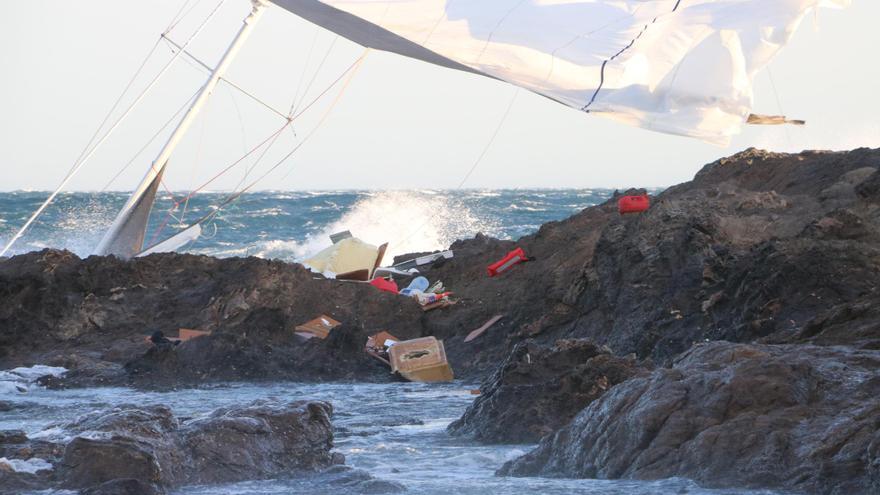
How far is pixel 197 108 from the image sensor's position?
1741 centimetres

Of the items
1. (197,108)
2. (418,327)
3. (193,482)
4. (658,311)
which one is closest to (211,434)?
(193,482)

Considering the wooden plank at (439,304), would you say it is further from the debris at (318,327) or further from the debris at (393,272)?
the debris at (393,272)

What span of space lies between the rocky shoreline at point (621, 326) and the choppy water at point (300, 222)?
577 cm

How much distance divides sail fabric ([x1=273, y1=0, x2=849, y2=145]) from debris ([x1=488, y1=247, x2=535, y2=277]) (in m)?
2.72

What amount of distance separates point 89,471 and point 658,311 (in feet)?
17.7

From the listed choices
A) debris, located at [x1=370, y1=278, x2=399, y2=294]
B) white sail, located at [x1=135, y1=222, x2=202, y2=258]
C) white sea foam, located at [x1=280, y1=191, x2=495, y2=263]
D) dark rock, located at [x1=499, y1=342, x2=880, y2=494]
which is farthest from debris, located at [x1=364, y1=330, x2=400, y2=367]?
white sea foam, located at [x1=280, y1=191, x2=495, y2=263]

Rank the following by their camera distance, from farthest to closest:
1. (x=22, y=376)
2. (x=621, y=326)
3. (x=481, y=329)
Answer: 1. (x=481, y=329)
2. (x=22, y=376)
3. (x=621, y=326)

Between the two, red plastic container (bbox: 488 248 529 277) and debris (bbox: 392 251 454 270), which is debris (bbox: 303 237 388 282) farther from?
red plastic container (bbox: 488 248 529 277)

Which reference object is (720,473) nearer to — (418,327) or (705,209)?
(705,209)

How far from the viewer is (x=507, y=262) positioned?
1345cm

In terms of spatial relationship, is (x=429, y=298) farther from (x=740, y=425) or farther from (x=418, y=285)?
(x=740, y=425)

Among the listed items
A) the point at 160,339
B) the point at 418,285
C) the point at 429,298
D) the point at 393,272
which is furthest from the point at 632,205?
the point at 160,339

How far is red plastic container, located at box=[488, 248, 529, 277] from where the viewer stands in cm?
1336

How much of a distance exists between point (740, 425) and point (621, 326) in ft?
15.6
